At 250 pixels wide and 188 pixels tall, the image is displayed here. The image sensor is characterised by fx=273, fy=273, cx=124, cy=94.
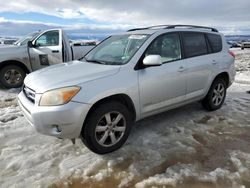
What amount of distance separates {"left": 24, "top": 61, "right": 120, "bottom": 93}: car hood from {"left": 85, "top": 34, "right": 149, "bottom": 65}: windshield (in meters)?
0.26

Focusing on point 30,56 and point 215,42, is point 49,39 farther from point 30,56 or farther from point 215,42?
point 215,42

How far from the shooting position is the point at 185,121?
16.7ft

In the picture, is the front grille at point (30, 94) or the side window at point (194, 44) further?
the side window at point (194, 44)

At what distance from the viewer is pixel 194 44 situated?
508 cm

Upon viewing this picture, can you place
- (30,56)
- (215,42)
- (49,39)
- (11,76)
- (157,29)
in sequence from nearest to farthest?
1. (157,29)
2. (215,42)
3. (11,76)
4. (30,56)
5. (49,39)

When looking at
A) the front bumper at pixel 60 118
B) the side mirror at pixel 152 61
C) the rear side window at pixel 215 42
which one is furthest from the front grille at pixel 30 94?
the rear side window at pixel 215 42

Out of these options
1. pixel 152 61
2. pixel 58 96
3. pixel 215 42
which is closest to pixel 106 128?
pixel 58 96

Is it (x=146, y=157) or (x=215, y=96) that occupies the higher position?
(x=215, y=96)

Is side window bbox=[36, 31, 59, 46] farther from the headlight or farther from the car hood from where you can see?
the headlight

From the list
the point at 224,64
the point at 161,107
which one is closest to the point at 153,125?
the point at 161,107

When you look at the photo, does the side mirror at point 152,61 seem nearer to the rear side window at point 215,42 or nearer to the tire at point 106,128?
the tire at point 106,128

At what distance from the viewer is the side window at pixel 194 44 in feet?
16.0

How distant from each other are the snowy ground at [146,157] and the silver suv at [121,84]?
0.37 meters

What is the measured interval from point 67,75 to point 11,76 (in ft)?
15.3
